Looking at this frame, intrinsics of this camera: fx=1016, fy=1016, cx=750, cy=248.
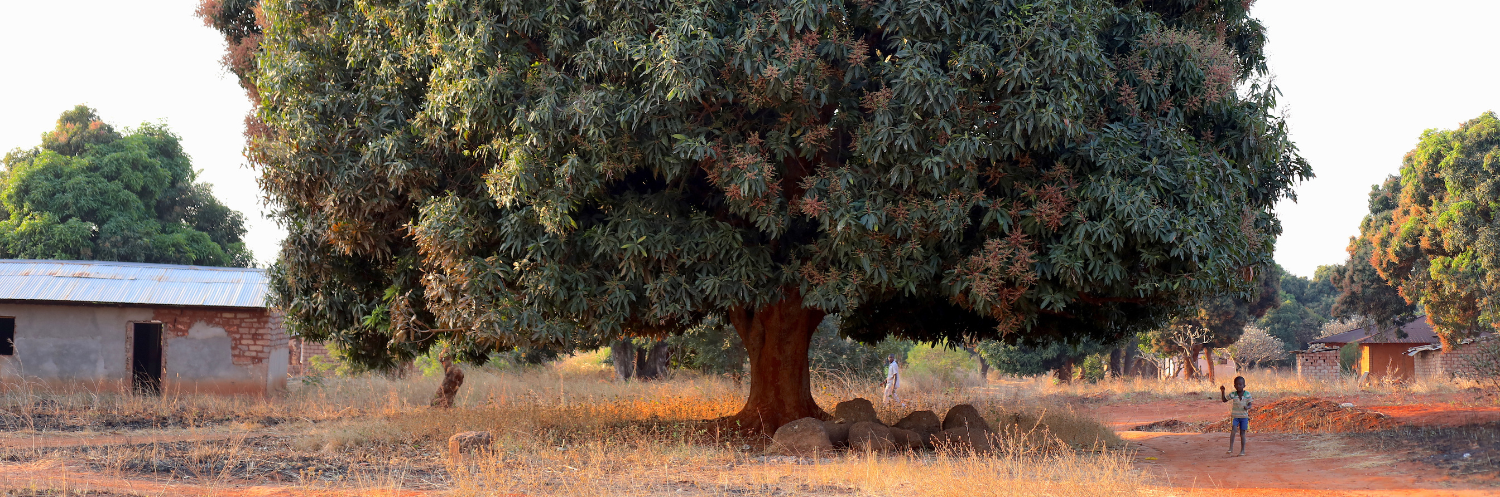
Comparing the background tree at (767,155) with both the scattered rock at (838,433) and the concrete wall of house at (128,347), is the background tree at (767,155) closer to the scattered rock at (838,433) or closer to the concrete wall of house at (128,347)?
the scattered rock at (838,433)

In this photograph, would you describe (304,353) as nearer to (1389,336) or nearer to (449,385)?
(449,385)

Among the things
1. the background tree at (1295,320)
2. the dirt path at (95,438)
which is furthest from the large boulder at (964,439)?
the background tree at (1295,320)

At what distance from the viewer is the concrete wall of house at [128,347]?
63.1 feet

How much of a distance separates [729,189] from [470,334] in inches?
125

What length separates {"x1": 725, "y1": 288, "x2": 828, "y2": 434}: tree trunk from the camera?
47.9 ft

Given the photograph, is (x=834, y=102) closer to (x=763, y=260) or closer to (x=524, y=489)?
(x=763, y=260)

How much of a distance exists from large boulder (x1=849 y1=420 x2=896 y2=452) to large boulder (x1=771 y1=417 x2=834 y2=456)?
1.01 feet

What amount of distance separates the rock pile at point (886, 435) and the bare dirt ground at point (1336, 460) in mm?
2045

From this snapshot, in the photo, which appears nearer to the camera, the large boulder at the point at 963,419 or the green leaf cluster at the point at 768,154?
the green leaf cluster at the point at 768,154

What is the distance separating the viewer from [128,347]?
19672 mm

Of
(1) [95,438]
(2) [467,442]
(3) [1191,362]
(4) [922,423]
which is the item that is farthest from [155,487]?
(3) [1191,362]

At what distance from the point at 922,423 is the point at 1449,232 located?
20.1 m

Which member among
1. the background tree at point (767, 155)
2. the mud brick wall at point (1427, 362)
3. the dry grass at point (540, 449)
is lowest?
the mud brick wall at point (1427, 362)

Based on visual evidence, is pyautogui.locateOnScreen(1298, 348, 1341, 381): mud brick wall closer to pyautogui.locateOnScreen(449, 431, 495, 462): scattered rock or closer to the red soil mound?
the red soil mound
